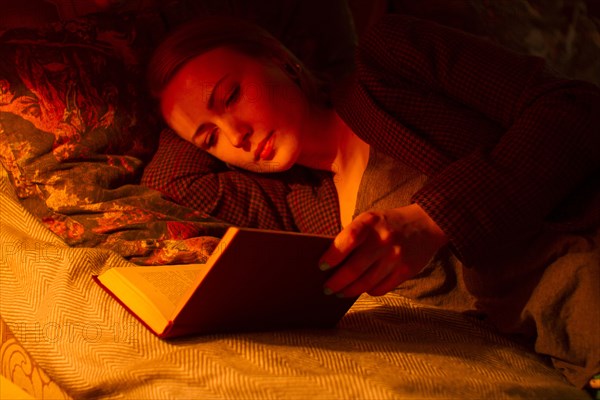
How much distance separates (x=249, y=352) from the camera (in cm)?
70

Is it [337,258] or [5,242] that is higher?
[337,258]

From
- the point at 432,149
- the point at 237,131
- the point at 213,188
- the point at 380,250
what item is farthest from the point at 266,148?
the point at 380,250

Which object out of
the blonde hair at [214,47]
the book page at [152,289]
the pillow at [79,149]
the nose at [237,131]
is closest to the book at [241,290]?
the book page at [152,289]

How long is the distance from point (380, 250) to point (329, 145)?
46 cm

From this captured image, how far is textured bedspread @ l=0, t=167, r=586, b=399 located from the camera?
2.13 ft

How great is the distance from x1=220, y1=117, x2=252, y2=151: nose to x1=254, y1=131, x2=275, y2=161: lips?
0.02 metres

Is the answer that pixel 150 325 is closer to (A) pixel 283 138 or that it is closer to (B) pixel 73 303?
(B) pixel 73 303

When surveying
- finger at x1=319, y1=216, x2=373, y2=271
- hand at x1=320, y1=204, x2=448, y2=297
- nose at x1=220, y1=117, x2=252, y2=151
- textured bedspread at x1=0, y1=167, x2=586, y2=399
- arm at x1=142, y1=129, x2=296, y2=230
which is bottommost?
arm at x1=142, y1=129, x2=296, y2=230

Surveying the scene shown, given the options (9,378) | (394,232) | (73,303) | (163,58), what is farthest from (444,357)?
(163,58)

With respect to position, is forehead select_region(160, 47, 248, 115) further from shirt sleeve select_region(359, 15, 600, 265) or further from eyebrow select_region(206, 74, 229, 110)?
shirt sleeve select_region(359, 15, 600, 265)

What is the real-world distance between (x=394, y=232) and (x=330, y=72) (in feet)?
2.55

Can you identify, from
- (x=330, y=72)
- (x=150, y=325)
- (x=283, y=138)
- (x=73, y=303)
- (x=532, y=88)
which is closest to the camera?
(x=150, y=325)

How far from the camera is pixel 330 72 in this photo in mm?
1482

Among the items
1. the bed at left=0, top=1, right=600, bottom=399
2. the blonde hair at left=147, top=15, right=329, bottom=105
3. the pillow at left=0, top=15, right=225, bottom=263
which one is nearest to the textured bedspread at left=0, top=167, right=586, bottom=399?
the bed at left=0, top=1, right=600, bottom=399
